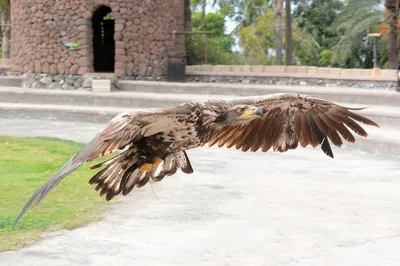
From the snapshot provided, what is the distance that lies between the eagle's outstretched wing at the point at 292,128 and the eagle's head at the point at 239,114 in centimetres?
74

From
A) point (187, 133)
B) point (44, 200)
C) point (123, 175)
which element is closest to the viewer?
point (187, 133)

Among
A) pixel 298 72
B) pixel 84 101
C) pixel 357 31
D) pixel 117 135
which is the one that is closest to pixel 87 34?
pixel 84 101

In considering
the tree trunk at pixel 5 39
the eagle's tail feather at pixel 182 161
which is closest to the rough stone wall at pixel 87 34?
the tree trunk at pixel 5 39

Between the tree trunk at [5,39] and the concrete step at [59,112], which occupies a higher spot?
the tree trunk at [5,39]

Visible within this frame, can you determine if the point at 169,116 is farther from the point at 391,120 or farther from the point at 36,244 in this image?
the point at 391,120

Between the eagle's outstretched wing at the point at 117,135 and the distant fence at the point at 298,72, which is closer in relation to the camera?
the eagle's outstretched wing at the point at 117,135

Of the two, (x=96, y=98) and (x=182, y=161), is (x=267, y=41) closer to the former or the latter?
(x=96, y=98)

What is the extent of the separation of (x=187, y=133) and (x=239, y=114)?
0.40m

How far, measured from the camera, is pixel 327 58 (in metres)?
34.5

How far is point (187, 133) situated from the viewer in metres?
5.56

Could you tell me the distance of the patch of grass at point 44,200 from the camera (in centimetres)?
706

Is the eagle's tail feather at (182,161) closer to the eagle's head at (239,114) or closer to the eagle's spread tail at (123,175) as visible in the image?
the eagle's spread tail at (123,175)

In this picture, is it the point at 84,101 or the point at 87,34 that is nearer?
the point at 84,101

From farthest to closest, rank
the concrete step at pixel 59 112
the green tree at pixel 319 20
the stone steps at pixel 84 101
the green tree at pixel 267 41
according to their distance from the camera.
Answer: the green tree at pixel 267 41 < the green tree at pixel 319 20 < the stone steps at pixel 84 101 < the concrete step at pixel 59 112
